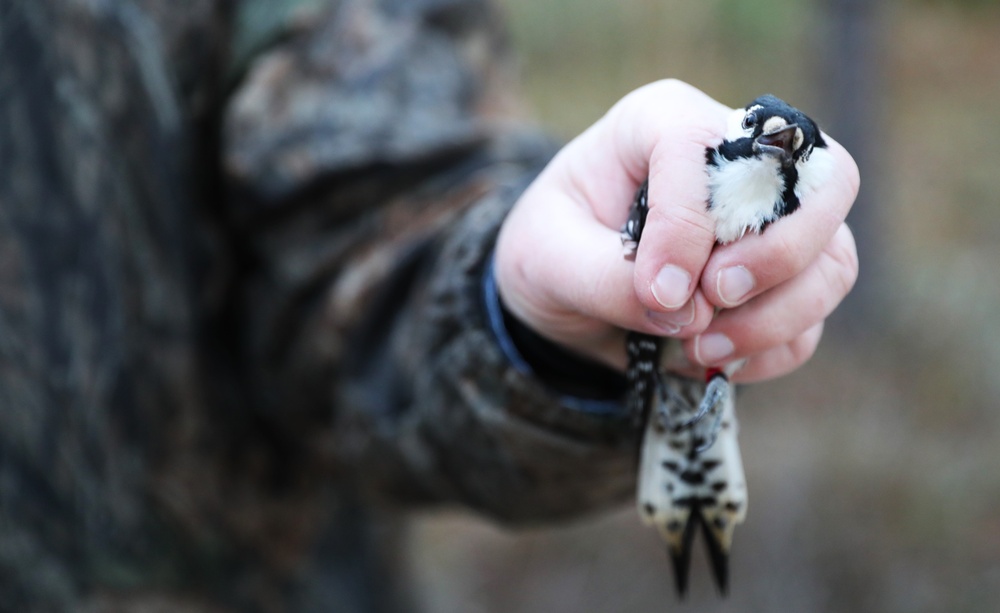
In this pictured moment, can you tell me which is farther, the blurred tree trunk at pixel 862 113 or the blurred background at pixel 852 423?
the blurred tree trunk at pixel 862 113

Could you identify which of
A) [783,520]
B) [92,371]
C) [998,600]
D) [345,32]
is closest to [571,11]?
[783,520]

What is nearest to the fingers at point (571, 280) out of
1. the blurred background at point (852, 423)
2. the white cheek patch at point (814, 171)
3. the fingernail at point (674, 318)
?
the fingernail at point (674, 318)

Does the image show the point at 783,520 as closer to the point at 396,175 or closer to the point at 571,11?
the point at 396,175

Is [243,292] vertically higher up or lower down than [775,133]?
higher up

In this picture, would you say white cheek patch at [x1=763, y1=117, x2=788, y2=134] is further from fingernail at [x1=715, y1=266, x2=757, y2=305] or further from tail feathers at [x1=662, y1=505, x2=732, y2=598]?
tail feathers at [x1=662, y1=505, x2=732, y2=598]

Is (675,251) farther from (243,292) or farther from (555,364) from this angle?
(243,292)

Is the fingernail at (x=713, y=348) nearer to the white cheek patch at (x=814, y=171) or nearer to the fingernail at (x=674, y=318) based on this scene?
the fingernail at (x=674, y=318)

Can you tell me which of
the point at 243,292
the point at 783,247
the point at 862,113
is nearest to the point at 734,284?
the point at 783,247
